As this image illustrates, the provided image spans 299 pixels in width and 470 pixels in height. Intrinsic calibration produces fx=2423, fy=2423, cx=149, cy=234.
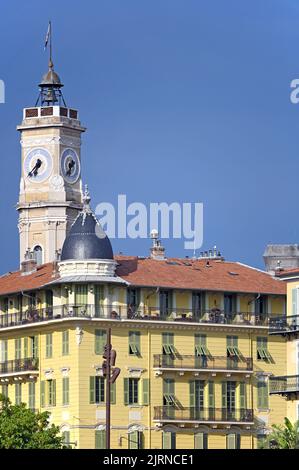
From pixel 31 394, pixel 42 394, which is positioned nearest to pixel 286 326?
pixel 42 394

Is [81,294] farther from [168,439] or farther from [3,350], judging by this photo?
[168,439]

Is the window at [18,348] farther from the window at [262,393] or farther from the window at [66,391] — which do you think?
the window at [262,393]

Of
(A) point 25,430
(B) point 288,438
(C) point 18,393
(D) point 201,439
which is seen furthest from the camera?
(C) point 18,393

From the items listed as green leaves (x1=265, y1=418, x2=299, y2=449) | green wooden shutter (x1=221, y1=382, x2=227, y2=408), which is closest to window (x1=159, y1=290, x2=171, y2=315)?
green wooden shutter (x1=221, y1=382, x2=227, y2=408)

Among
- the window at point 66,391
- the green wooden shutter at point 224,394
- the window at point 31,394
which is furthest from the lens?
the green wooden shutter at point 224,394

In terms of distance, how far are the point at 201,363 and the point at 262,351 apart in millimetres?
4536

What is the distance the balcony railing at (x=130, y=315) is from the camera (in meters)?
151

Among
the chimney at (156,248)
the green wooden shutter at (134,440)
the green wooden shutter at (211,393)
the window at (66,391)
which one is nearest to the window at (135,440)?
the green wooden shutter at (134,440)

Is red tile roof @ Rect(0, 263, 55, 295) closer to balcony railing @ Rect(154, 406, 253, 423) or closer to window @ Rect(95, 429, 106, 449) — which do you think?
window @ Rect(95, 429, 106, 449)

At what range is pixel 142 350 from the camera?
15188 centimetres

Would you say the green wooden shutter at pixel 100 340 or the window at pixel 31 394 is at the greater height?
the green wooden shutter at pixel 100 340

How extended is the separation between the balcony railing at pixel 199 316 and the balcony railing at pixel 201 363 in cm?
239
